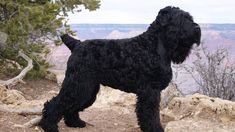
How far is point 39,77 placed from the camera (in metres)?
12.1

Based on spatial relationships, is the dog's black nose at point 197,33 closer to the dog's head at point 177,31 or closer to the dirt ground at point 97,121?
the dog's head at point 177,31

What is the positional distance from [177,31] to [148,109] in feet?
3.50

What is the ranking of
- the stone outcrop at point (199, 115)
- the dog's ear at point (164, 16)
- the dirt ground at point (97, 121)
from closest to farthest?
the dog's ear at point (164, 16)
the dirt ground at point (97, 121)
the stone outcrop at point (199, 115)

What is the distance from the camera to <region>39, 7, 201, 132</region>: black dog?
6656 mm

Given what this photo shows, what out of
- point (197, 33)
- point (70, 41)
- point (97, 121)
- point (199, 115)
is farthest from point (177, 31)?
point (97, 121)

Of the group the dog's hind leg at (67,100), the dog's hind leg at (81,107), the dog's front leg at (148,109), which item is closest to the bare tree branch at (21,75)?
the dog's hind leg at (81,107)

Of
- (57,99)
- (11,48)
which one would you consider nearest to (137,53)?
(57,99)

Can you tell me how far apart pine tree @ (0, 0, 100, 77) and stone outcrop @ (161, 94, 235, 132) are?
3.95 m

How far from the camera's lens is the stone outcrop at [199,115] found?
7.31 metres

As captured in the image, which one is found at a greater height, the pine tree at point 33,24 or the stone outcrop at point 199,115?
the pine tree at point 33,24

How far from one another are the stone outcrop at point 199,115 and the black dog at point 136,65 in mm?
694

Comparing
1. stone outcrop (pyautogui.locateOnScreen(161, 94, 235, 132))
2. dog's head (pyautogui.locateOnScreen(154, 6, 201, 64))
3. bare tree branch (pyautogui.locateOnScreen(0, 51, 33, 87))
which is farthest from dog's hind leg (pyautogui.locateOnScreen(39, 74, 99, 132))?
bare tree branch (pyautogui.locateOnScreen(0, 51, 33, 87))

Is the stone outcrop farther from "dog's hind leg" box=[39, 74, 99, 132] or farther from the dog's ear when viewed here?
the dog's ear

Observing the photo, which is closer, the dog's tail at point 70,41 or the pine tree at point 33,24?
the dog's tail at point 70,41
